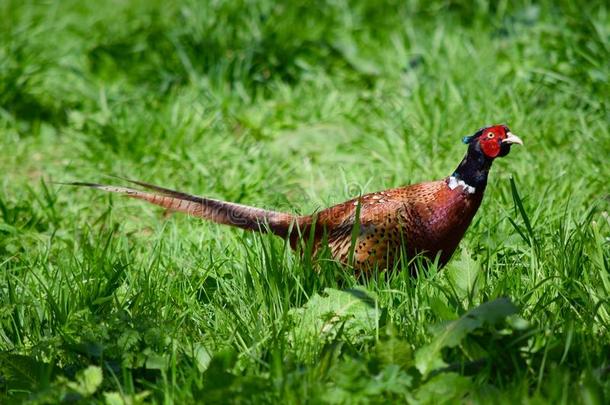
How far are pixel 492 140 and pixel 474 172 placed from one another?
0.13 meters

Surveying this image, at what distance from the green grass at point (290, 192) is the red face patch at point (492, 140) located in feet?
0.86

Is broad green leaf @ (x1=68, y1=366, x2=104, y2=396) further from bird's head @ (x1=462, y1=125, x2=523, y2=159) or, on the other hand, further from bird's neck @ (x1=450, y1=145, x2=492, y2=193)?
bird's head @ (x1=462, y1=125, x2=523, y2=159)

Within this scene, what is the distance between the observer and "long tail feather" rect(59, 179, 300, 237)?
3658 millimetres

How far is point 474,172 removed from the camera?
3453 millimetres

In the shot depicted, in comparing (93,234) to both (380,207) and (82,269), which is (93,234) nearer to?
(82,269)

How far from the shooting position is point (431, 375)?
8.39 ft

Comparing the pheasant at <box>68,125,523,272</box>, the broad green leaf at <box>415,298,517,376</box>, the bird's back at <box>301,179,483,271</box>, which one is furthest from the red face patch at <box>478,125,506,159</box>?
the broad green leaf at <box>415,298,517,376</box>

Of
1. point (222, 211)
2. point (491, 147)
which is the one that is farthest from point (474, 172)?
point (222, 211)

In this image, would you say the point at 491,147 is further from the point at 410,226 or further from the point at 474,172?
the point at 410,226

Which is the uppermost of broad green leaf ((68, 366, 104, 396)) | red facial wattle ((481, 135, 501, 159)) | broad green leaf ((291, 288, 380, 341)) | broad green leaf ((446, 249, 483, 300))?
red facial wattle ((481, 135, 501, 159))

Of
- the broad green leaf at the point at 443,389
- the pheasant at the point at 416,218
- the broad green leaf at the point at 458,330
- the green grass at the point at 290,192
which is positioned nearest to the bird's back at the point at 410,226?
the pheasant at the point at 416,218

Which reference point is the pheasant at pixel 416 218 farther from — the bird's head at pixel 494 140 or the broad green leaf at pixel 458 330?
the broad green leaf at pixel 458 330

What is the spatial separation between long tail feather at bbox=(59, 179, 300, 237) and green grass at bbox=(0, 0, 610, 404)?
0.10 meters

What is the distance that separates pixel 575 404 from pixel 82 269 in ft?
5.88
